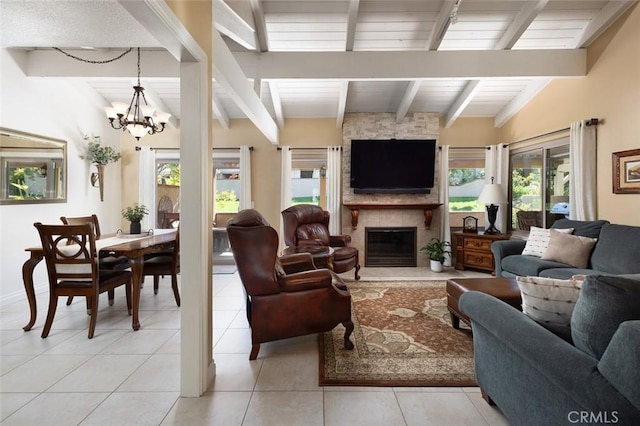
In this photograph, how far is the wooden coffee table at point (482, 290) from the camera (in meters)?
2.51

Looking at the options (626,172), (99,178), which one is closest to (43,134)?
(99,178)

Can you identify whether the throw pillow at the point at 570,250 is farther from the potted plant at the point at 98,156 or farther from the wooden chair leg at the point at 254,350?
the potted plant at the point at 98,156

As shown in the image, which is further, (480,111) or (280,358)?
(480,111)

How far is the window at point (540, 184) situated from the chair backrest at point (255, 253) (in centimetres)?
449

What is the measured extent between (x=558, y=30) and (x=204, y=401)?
18.2 ft

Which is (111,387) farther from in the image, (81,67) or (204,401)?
(81,67)

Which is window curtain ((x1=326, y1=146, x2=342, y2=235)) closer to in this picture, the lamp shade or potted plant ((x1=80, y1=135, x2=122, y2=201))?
the lamp shade

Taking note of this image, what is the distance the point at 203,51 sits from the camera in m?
1.99

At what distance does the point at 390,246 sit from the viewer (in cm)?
582

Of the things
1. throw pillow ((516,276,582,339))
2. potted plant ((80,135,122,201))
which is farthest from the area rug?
potted plant ((80,135,122,201))

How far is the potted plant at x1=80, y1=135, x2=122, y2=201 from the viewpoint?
189 inches

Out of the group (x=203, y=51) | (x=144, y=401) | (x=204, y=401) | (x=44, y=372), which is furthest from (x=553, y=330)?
(x=44, y=372)

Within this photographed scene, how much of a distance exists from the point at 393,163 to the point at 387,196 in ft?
2.06

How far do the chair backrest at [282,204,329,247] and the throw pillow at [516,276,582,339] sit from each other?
11.5ft
